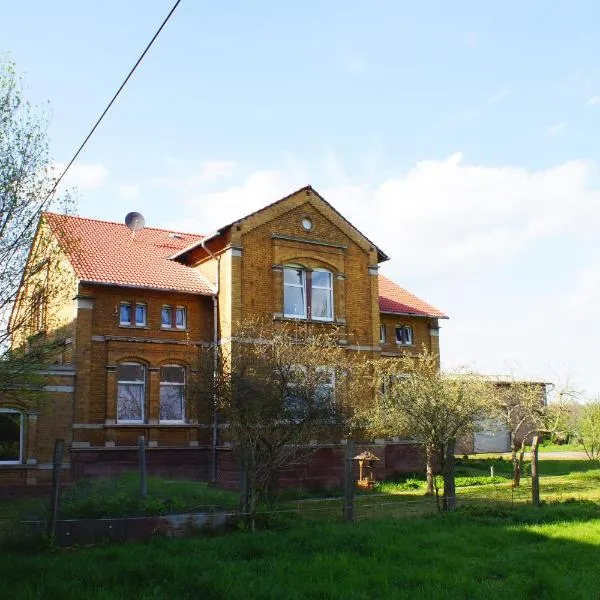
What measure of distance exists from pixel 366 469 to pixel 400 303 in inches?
374

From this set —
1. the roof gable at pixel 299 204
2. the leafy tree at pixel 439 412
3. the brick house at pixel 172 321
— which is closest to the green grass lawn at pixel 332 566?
the leafy tree at pixel 439 412

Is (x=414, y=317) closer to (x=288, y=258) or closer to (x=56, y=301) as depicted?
(x=288, y=258)

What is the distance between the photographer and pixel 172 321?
84.2 ft

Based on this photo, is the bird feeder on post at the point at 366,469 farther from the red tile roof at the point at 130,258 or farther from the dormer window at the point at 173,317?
the red tile roof at the point at 130,258

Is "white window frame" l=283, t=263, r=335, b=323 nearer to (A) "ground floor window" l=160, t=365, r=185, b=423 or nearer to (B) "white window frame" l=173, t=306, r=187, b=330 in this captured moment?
(B) "white window frame" l=173, t=306, r=187, b=330

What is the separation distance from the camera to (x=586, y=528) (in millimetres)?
13148

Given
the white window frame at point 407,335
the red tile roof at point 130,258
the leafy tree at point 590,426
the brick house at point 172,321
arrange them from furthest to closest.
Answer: the leafy tree at point 590,426, the white window frame at point 407,335, the red tile roof at point 130,258, the brick house at point 172,321

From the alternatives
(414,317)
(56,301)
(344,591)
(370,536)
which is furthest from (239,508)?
(414,317)

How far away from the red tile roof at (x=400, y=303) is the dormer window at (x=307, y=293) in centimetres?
395

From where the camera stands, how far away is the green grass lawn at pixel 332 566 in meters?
8.77

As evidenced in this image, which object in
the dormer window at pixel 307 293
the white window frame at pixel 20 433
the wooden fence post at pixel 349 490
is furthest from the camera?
the dormer window at pixel 307 293

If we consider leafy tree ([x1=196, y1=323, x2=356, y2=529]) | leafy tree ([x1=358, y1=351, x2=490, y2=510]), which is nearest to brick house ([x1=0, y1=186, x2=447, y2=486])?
leafy tree ([x1=358, y1=351, x2=490, y2=510])

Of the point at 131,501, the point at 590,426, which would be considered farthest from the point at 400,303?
the point at 131,501

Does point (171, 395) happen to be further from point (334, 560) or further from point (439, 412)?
point (334, 560)
